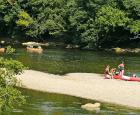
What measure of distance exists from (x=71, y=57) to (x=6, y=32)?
45.6m

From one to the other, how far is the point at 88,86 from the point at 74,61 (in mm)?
20673

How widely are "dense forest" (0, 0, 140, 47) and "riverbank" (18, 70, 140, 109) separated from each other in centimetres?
3286

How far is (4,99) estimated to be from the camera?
20016mm

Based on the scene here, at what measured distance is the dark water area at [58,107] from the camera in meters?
33.4

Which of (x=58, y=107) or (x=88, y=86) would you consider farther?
(x=88, y=86)

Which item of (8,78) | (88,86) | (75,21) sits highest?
(75,21)

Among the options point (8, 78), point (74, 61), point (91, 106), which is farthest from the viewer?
point (74, 61)

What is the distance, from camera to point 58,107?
35.2 m

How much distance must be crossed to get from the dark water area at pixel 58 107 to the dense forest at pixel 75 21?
44.1 meters

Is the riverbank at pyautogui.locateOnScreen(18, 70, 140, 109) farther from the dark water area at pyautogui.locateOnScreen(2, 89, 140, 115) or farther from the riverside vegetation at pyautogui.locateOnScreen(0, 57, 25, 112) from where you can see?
the riverside vegetation at pyautogui.locateOnScreen(0, 57, 25, 112)

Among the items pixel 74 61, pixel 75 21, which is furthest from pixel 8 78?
pixel 75 21

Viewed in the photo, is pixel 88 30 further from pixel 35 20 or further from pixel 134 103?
pixel 134 103

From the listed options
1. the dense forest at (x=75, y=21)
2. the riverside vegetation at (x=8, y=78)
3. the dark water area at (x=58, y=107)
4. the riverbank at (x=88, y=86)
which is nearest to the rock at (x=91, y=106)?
the dark water area at (x=58, y=107)

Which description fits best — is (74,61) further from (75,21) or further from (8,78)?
(8,78)
